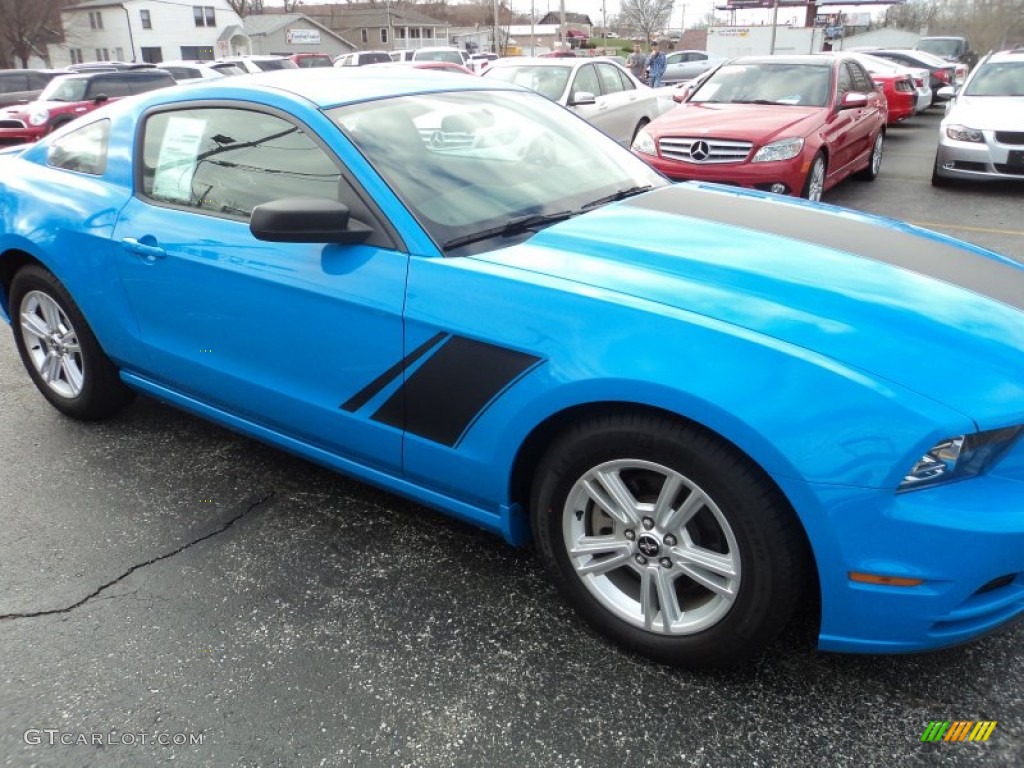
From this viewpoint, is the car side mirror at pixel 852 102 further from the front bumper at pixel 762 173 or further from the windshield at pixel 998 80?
the windshield at pixel 998 80

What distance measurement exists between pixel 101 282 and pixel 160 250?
0.48m

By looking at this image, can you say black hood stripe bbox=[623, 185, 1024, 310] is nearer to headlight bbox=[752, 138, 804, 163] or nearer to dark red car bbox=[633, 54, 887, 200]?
dark red car bbox=[633, 54, 887, 200]

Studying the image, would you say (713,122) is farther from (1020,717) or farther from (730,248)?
(1020,717)

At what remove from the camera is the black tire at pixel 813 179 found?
7.12 m

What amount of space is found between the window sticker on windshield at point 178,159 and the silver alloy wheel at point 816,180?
5.59 metres

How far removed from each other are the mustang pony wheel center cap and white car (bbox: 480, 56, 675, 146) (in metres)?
8.69

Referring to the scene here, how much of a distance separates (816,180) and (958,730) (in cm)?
622

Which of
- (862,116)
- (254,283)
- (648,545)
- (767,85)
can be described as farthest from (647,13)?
(648,545)

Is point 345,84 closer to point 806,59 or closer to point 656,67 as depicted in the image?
point 806,59

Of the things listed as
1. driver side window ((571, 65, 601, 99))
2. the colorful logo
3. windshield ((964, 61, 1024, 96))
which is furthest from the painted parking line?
the colorful logo

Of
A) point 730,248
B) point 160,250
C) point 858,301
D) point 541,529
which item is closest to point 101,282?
point 160,250

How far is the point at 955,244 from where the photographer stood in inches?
113

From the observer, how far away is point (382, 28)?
8425cm

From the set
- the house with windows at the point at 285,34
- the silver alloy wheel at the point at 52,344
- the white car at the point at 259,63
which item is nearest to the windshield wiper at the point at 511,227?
the silver alloy wheel at the point at 52,344
